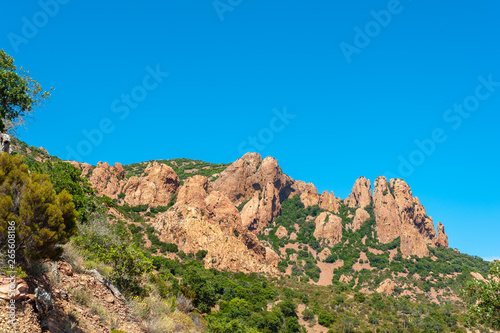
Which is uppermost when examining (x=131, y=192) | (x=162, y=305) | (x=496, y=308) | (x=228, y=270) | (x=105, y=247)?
(x=131, y=192)

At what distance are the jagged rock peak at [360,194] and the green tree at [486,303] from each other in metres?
130

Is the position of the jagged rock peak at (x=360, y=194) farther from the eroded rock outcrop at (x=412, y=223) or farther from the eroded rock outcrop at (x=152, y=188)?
the eroded rock outcrop at (x=152, y=188)

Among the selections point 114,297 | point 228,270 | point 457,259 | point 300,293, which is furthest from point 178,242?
point 457,259

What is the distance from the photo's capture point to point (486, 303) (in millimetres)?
14672

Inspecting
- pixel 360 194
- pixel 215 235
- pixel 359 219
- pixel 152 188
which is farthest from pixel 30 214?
pixel 360 194

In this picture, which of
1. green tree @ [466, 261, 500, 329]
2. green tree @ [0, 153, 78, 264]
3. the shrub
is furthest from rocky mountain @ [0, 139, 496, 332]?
green tree @ [466, 261, 500, 329]

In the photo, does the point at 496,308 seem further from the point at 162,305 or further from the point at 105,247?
the point at 105,247

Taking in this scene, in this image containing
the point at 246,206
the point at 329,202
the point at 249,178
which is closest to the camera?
the point at 246,206

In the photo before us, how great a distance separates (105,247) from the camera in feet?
55.5

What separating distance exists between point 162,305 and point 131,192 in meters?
80.7

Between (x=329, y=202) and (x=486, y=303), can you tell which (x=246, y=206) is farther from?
(x=486, y=303)

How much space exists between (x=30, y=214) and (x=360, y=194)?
147 metres

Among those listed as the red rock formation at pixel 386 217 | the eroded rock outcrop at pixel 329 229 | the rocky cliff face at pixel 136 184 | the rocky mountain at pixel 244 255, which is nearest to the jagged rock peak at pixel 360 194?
the rocky mountain at pixel 244 255

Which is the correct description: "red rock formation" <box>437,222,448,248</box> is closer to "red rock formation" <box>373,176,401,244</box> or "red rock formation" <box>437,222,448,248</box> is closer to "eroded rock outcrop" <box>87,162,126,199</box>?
"red rock formation" <box>373,176,401,244</box>
